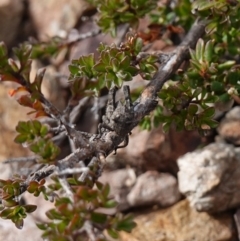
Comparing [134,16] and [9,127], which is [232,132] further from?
[9,127]

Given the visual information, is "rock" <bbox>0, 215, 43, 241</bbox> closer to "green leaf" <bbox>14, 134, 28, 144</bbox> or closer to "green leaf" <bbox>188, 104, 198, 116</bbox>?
"green leaf" <bbox>14, 134, 28, 144</bbox>

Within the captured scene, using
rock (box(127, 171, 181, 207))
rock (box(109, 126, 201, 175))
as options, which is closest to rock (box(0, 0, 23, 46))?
rock (box(109, 126, 201, 175))

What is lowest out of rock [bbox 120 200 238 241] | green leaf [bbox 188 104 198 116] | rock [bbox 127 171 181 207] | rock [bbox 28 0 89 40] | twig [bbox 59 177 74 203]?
rock [bbox 120 200 238 241]

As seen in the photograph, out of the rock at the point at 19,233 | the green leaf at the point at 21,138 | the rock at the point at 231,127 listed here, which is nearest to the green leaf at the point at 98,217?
the green leaf at the point at 21,138

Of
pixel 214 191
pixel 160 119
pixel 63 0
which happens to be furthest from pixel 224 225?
pixel 63 0

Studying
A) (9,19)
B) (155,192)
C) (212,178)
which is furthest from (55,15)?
(212,178)
